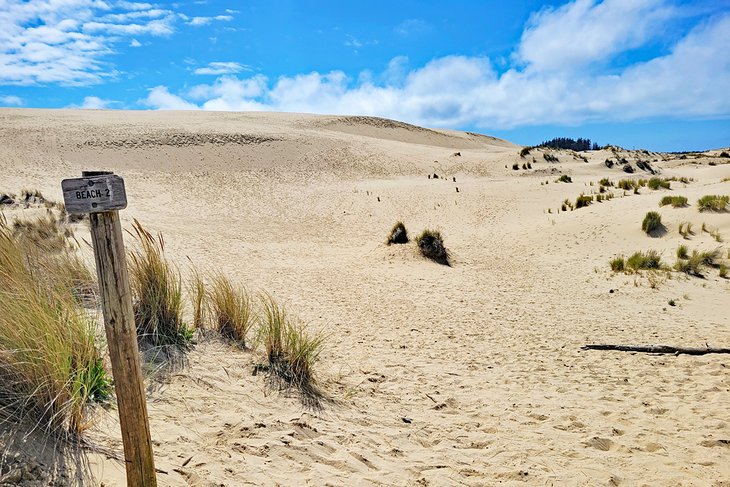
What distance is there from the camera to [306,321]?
809 cm

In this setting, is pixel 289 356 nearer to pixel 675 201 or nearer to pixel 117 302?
pixel 117 302

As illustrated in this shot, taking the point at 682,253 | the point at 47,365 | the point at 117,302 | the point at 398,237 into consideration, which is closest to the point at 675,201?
the point at 682,253

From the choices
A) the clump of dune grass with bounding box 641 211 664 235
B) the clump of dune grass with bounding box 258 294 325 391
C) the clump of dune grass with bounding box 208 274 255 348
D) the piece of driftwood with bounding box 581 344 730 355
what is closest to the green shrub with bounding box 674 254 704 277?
the clump of dune grass with bounding box 641 211 664 235

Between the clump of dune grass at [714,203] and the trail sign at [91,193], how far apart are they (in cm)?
1676

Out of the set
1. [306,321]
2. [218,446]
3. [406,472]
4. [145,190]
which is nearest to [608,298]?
[306,321]

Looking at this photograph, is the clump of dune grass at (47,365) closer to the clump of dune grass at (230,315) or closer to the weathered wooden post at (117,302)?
the weathered wooden post at (117,302)

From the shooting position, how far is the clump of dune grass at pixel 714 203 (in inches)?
572

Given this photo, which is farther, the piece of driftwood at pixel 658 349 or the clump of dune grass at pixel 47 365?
the piece of driftwood at pixel 658 349

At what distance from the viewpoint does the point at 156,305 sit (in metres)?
5.06

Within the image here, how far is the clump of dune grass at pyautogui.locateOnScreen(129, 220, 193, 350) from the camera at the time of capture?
494 cm

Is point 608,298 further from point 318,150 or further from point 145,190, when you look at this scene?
point 318,150

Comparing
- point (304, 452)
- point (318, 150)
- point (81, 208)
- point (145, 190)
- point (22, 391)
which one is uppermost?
point (318, 150)

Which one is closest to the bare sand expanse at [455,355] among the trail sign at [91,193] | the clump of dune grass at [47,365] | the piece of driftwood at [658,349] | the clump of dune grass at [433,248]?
the piece of driftwood at [658,349]

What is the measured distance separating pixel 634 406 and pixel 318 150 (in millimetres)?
32912
